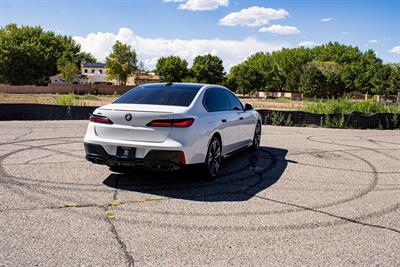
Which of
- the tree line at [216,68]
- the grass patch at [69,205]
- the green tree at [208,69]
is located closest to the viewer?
the grass patch at [69,205]

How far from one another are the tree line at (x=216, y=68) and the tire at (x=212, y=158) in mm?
76473

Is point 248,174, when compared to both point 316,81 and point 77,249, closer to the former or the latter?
point 77,249

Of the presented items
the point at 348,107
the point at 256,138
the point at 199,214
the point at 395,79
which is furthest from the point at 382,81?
the point at 199,214

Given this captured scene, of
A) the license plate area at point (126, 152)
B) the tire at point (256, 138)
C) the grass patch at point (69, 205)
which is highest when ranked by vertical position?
the license plate area at point (126, 152)

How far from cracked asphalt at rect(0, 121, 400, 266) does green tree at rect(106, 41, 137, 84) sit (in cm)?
7453

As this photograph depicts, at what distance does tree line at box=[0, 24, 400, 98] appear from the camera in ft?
265

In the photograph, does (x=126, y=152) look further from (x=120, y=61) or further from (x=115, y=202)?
(x=120, y=61)

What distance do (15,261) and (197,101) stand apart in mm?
3679

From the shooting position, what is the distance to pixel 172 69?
95125 millimetres

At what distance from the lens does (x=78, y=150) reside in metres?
9.12

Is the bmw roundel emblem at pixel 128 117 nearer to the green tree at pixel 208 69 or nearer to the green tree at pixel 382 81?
the green tree at pixel 208 69

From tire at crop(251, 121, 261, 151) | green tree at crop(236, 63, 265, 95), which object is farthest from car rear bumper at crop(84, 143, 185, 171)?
green tree at crop(236, 63, 265, 95)

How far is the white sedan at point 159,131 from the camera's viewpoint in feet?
18.6

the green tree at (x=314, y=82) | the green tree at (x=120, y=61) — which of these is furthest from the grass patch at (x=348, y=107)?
the green tree at (x=314, y=82)
